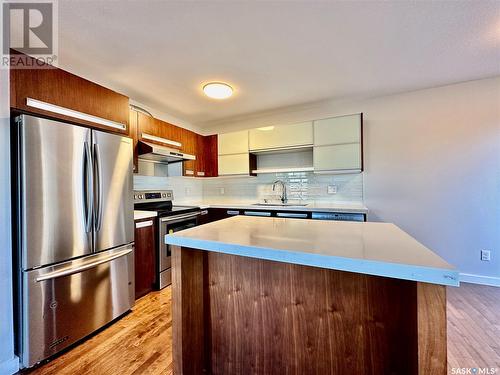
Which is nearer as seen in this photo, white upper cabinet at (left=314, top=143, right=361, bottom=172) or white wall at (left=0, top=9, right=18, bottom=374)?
white wall at (left=0, top=9, right=18, bottom=374)

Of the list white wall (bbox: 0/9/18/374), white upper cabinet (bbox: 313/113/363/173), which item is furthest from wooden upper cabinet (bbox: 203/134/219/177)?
white wall (bbox: 0/9/18/374)

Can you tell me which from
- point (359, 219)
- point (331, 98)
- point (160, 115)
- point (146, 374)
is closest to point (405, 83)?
point (331, 98)

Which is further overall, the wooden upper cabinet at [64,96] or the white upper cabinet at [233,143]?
the white upper cabinet at [233,143]

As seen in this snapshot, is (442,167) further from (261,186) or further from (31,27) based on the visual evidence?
(31,27)

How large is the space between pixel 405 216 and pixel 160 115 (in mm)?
3802

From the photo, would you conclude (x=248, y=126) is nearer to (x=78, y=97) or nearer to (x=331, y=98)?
(x=331, y=98)

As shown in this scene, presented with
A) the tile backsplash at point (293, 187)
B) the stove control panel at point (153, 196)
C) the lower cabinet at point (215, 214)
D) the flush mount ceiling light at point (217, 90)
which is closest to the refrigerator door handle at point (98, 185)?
the stove control panel at point (153, 196)

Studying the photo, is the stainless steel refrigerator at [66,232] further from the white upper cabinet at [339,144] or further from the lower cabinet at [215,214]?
the white upper cabinet at [339,144]

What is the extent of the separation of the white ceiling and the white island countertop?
148 centimetres

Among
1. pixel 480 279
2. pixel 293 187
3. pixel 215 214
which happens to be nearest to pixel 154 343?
pixel 215 214

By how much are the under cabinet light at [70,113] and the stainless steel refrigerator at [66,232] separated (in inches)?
4.3

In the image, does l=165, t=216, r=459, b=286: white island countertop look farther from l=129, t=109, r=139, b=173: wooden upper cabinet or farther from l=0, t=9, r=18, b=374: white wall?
l=129, t=109, r=139, b=173: wooden upper cabinet

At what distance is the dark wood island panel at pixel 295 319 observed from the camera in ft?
2.81

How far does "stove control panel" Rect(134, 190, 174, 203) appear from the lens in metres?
2.91
